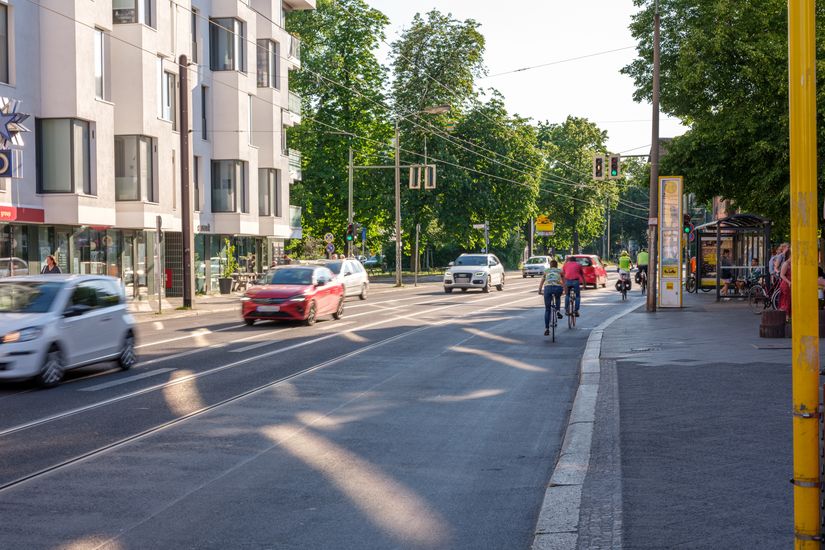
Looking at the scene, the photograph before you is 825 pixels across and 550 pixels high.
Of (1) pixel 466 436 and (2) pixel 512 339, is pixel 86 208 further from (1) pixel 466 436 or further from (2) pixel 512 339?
(1) pixel 466 436

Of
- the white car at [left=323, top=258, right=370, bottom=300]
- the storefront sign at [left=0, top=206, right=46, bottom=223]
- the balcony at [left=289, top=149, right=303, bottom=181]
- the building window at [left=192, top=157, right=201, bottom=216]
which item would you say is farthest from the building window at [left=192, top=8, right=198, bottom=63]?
the storefront sign at [left=0, top=206, right=46, bottom=223]

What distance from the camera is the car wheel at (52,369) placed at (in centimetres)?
1325

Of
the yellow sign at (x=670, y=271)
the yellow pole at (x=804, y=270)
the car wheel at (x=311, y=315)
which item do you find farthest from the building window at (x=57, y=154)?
the yellow pole at (x=804, y=270)

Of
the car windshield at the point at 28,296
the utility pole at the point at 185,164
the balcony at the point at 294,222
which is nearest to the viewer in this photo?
the car windshield at the point at 28,296

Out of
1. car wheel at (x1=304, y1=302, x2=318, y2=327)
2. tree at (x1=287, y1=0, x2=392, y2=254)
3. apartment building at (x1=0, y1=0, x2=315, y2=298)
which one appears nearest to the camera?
car wheel at (x1=304, y1=302, x2=318, y2=327)

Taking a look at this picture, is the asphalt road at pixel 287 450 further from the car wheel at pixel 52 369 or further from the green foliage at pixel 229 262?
the green foliage at pixel 229 262

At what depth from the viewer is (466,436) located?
380 inches

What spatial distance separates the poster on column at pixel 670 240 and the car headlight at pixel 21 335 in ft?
65.9

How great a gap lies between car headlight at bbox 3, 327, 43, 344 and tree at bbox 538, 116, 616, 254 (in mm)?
79717

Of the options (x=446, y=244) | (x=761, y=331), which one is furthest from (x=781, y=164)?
(x=446, y=244)

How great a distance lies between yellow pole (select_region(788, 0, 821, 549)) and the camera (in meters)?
4.30

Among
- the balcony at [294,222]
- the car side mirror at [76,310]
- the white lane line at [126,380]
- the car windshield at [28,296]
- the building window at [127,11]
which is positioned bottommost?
the white lane line at [126,380]

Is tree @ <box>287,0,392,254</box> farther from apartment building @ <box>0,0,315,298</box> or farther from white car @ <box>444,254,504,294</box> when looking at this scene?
white car @ <box>444,254,504,294</box>

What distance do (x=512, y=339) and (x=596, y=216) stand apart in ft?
247
